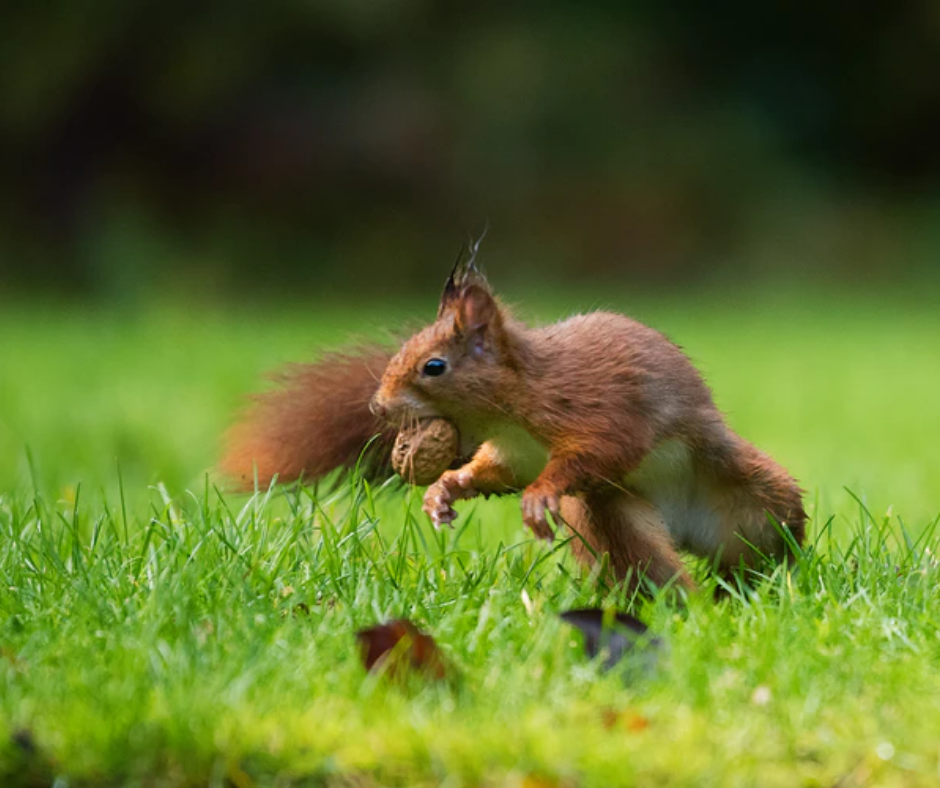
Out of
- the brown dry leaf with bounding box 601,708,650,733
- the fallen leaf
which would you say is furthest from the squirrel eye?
the brown dry leaf with bounding box 601,708,650,733

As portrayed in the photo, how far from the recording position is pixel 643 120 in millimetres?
16078

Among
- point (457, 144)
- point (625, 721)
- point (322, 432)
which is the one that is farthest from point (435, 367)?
point (457, 144)

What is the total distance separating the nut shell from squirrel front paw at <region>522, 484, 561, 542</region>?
25cm

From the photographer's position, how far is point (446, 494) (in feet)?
8.60

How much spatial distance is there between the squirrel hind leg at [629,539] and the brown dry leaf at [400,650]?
0.57 metres

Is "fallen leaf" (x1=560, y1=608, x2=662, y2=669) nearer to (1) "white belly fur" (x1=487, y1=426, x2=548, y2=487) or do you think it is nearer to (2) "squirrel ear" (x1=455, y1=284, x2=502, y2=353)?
(1) "white belly fur" (x1=487, y1=426, x2=548, y2=487)

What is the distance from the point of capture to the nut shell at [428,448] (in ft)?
8.73

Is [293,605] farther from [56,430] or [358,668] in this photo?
[56,430]

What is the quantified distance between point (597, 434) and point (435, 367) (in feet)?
1.04

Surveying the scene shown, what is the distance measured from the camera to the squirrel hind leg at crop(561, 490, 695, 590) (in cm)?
264

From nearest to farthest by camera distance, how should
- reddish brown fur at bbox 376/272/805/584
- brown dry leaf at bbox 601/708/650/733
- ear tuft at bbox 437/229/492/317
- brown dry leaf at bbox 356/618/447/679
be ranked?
brown dry leaf at bbox 601/708/650/733
brown dry leaf at bbox 356/618/447/679
reddish brown fur at bbox 376/272/805/584
ear tuft at bbox 437/229/492/317

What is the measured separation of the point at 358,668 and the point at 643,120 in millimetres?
14509

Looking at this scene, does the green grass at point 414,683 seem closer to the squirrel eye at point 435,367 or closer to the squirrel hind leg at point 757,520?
the squirrel hind leg at point 757,520

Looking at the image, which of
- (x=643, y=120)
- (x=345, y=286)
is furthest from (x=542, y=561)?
(x=643, y=120)
